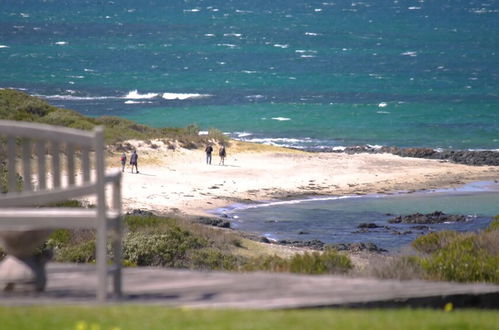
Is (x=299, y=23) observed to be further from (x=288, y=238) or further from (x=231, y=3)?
(x=288, y=238)

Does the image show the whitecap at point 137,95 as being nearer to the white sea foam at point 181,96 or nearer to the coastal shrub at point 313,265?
the white sea foam at point 181,96

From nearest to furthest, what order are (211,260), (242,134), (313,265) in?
1. (313,265)
2. (211,260)
3. (242,134)

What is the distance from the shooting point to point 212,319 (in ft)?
24.3

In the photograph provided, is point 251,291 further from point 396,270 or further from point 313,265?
point 313,265

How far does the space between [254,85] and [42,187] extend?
3418 inches

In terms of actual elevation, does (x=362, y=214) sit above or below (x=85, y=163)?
below

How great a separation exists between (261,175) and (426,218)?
1030cm

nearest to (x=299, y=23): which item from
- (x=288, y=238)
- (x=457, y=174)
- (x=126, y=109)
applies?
(x=126, y=109)

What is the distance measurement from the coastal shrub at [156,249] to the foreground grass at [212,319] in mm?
11345

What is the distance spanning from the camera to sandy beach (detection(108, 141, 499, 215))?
125ft

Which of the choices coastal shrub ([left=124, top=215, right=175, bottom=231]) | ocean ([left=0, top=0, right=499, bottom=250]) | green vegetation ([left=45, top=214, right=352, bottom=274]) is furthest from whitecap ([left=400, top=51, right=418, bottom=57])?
green vegetation ([left=45, top=214, right=352, bottom=274])

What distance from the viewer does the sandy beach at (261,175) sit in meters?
38.2

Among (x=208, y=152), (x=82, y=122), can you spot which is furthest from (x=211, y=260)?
(x=82, y=122)

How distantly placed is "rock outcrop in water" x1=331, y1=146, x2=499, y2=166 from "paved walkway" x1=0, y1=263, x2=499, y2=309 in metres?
41.1
